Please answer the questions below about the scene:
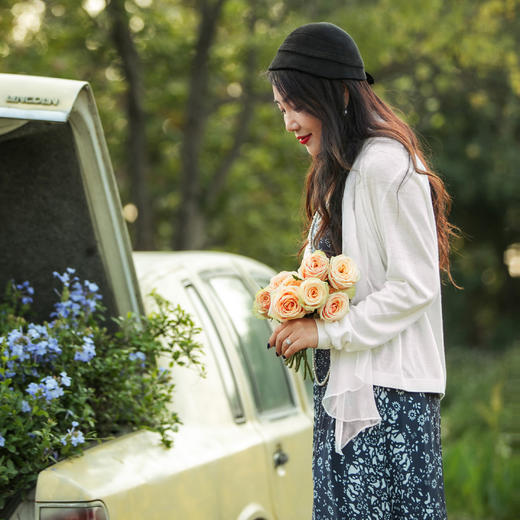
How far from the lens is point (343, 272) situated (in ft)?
7.52

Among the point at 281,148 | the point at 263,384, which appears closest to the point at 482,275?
the point at 281,148

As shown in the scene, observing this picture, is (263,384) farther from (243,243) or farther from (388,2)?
(243,243)

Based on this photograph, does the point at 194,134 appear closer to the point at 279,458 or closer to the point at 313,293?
the point at 279,458

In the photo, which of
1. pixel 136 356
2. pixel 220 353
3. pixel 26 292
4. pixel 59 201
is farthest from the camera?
pixel 220 353

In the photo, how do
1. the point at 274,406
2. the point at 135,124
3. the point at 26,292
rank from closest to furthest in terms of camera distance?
1. the point at 26,292
2. the point at 274,406
3. the point at 135,124

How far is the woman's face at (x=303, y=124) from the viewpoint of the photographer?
2.42m

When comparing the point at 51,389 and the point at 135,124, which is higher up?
the point at 135,124

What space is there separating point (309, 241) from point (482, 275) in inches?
856

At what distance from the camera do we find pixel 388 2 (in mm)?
10477

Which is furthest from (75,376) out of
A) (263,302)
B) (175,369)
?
(263,302)

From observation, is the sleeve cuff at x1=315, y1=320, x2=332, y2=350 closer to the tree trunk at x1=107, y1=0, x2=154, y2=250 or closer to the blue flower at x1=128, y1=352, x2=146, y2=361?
the blue flower at x1=128, y1=352, x2=146, y2=361

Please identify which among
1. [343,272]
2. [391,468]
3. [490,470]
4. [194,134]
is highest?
[194,134]

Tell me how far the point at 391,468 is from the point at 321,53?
1123 millimetres

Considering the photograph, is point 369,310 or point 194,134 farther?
point 194,134
